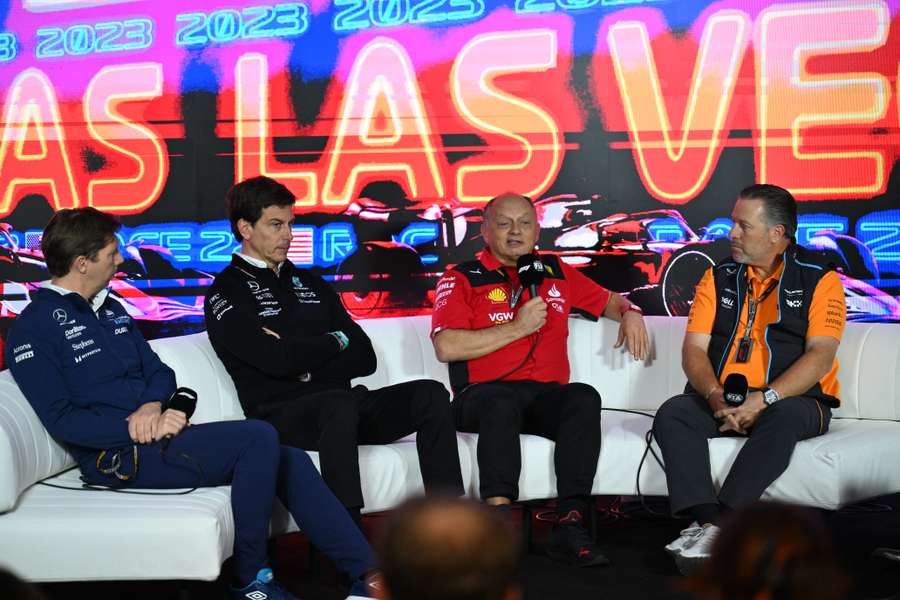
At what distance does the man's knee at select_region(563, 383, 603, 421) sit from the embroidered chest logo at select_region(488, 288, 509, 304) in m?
0.56

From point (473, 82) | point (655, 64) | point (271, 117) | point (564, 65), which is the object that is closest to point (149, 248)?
point (271, 117)

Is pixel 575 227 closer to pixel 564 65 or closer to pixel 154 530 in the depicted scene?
pixel 564 65

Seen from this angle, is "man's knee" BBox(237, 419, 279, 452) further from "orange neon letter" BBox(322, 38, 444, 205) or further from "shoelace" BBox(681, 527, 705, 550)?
"orange neon letter" BBox(322, 38, 444, 205)

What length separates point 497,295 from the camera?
14.9ft

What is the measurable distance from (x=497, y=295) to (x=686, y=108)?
60.1 inches

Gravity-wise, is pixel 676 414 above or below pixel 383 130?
below

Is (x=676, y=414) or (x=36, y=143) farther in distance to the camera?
(x=36, y=143)

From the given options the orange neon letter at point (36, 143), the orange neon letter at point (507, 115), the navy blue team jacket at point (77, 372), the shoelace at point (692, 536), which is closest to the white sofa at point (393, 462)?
the navy blue team jacket at point (77, 372)

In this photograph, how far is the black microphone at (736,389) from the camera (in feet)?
12.9

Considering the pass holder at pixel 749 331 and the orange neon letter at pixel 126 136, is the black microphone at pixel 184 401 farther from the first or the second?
the orange neon letter at pixel 126 136

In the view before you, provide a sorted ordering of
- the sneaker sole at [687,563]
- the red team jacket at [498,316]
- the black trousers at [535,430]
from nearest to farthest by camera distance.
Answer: the sneaker sole at [687,563]
the black trousers at [535,430]
the red team jacket at [498,316]

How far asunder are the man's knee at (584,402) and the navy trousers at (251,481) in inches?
40.0

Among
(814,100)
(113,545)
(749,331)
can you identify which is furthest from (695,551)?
(814,100)

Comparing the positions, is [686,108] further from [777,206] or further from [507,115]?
[777,206]
